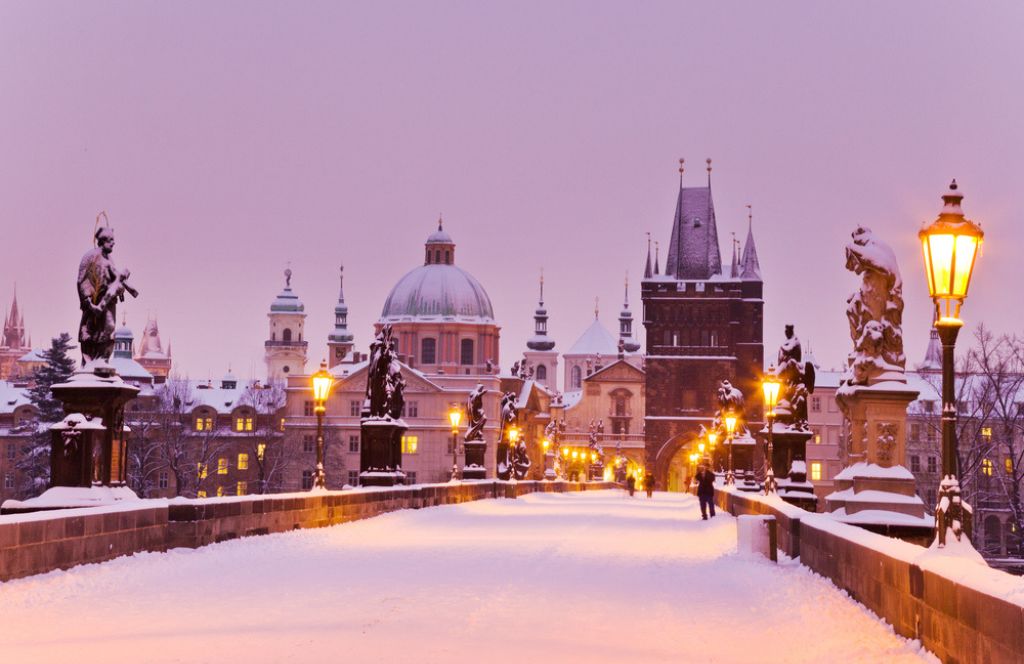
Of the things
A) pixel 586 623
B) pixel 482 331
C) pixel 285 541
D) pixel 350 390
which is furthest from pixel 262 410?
pixel 586 623

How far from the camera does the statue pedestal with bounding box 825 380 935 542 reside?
20.2 metres

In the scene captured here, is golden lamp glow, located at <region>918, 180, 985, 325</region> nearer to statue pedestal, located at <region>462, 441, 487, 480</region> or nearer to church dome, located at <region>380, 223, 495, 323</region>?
statue pedestal, located at <region>462, 441, 487, 480</region>

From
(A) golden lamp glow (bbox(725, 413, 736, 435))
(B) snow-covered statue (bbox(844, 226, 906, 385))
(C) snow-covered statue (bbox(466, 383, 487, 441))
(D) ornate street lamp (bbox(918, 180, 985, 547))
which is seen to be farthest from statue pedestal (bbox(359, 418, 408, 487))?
(D) ornate street lamp (bbox(918, 180, 985, 547))

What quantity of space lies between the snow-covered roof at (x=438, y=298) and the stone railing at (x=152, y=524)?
116697 mm

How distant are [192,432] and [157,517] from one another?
365ft

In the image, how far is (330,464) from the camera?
131 m

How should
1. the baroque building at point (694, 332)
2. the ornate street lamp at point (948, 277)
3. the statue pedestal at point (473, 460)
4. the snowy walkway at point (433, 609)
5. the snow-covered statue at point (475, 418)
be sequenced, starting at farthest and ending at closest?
the baroque building at point (694, 332) < the statue pedestal at point (473, 460) < the snow-covered statue at point (475, 418) < the ornate street lamp at point (948, 277) < the snowy walkway at point (433, 609)

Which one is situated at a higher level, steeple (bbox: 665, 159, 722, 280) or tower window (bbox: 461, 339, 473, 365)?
steeple (bbox: 665, 159, 722, 280)

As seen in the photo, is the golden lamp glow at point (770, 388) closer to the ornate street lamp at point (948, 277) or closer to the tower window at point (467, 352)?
the ornate street lamp at point (948, 277)

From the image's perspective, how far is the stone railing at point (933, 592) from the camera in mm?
8289

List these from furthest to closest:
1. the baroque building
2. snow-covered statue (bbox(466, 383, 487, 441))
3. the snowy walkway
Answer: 1. the baroque building
2. snow-covered statue (bbox(466, 383, 487, 441))
3. the snowy walkway

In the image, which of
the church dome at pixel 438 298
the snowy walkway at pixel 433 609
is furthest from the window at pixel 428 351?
the snowy walkway at pixel 433 609

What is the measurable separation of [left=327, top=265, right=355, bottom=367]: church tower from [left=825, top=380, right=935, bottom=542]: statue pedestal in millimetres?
142453

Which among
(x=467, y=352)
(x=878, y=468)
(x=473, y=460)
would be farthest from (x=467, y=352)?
(x=878, y=468)
